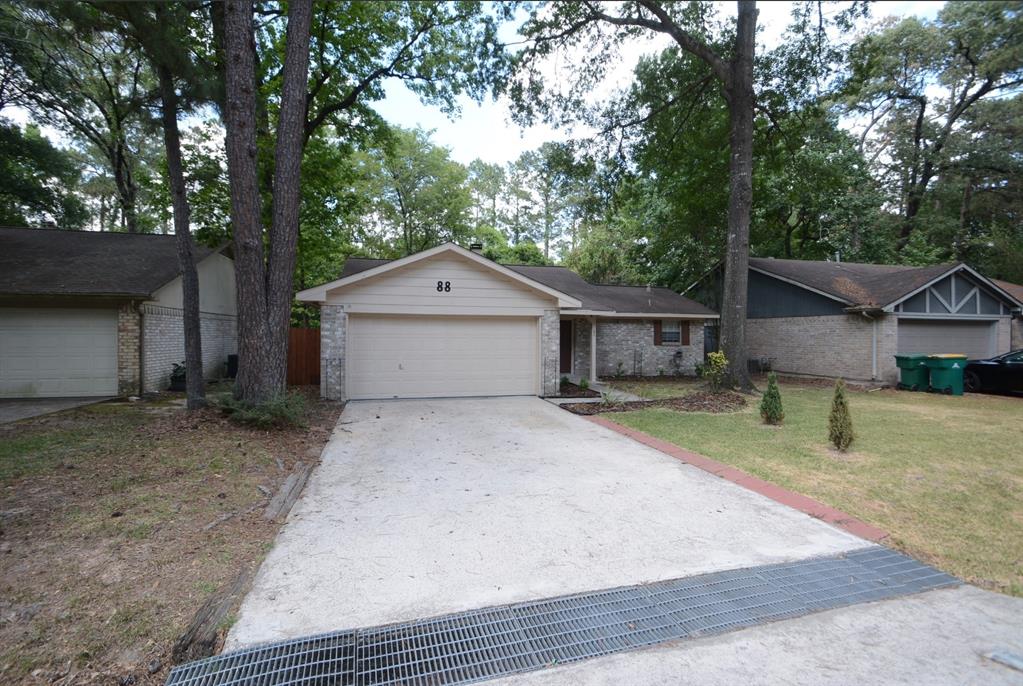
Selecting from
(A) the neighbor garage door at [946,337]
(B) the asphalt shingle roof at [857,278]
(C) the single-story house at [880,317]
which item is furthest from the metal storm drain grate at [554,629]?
(A) the neighbor garage door at [946,337]

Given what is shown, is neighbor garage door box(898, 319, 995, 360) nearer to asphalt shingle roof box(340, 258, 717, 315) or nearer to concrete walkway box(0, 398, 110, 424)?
asphalt shingle roof box(340, 258, 717, 315)

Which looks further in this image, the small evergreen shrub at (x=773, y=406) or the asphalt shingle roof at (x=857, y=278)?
the asphalt shingle roof at (x=857, y=278)

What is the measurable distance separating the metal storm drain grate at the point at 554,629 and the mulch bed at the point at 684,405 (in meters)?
6.64

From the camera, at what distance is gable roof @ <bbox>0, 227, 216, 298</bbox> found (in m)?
10.2

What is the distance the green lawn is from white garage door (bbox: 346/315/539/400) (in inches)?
139

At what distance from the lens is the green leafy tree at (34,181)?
1486cm

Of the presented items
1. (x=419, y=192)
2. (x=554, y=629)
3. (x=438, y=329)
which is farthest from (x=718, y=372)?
(x=419, y=192)

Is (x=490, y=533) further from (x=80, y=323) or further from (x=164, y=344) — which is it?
(x=80, y=323)

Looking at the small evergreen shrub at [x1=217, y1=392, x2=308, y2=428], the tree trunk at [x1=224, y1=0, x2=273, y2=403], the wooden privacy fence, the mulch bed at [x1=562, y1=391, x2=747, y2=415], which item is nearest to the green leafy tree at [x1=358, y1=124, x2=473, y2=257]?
the wooden privacy fence

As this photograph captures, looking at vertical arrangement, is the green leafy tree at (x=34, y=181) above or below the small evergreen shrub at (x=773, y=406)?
above

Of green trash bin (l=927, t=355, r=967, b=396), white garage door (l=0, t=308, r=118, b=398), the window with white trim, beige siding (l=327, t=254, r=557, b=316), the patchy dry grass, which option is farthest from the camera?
the window with white trim

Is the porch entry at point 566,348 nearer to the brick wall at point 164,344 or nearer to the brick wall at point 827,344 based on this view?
the brick wall at point 827,344

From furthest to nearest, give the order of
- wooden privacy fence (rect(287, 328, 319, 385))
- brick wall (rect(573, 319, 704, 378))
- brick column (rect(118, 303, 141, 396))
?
brick wall (rect(573, 319, 704, 378)), wooden privacy fence (rect(287, 328, 319, 385)), brick column (rect(118, 303, 141, 396))

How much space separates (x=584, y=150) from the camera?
1606 cm
